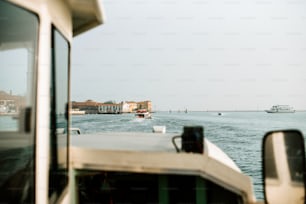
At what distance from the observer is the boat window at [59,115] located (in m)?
1.72

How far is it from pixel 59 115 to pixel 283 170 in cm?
135

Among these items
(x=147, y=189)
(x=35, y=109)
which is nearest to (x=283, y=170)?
(x=35, y=109)

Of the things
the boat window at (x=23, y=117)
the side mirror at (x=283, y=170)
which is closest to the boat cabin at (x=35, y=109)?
the boat window at (x=23, y=117)

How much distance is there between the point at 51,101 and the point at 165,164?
3.58 feet

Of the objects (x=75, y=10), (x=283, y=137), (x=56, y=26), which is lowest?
(x=283, y=137)

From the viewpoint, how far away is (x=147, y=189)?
2715 mm

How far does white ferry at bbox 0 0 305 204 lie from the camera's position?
1270mm

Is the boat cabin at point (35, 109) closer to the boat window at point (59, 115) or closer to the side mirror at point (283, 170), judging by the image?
the boat window at point (59, 115)

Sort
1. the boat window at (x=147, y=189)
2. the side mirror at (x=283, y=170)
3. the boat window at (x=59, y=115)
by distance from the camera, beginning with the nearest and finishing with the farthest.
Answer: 1. the side mirror at (x=283, y=170)
2. the boat window at (x=59, y=115)
3. the boat window at (x=147, y=189)

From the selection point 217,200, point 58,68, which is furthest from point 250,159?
point 58,68

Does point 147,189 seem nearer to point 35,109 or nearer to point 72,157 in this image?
point 72,157

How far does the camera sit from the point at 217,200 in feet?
8.55

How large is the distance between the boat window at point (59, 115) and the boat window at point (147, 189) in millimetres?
554

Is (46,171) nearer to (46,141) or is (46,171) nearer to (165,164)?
(46,141)
